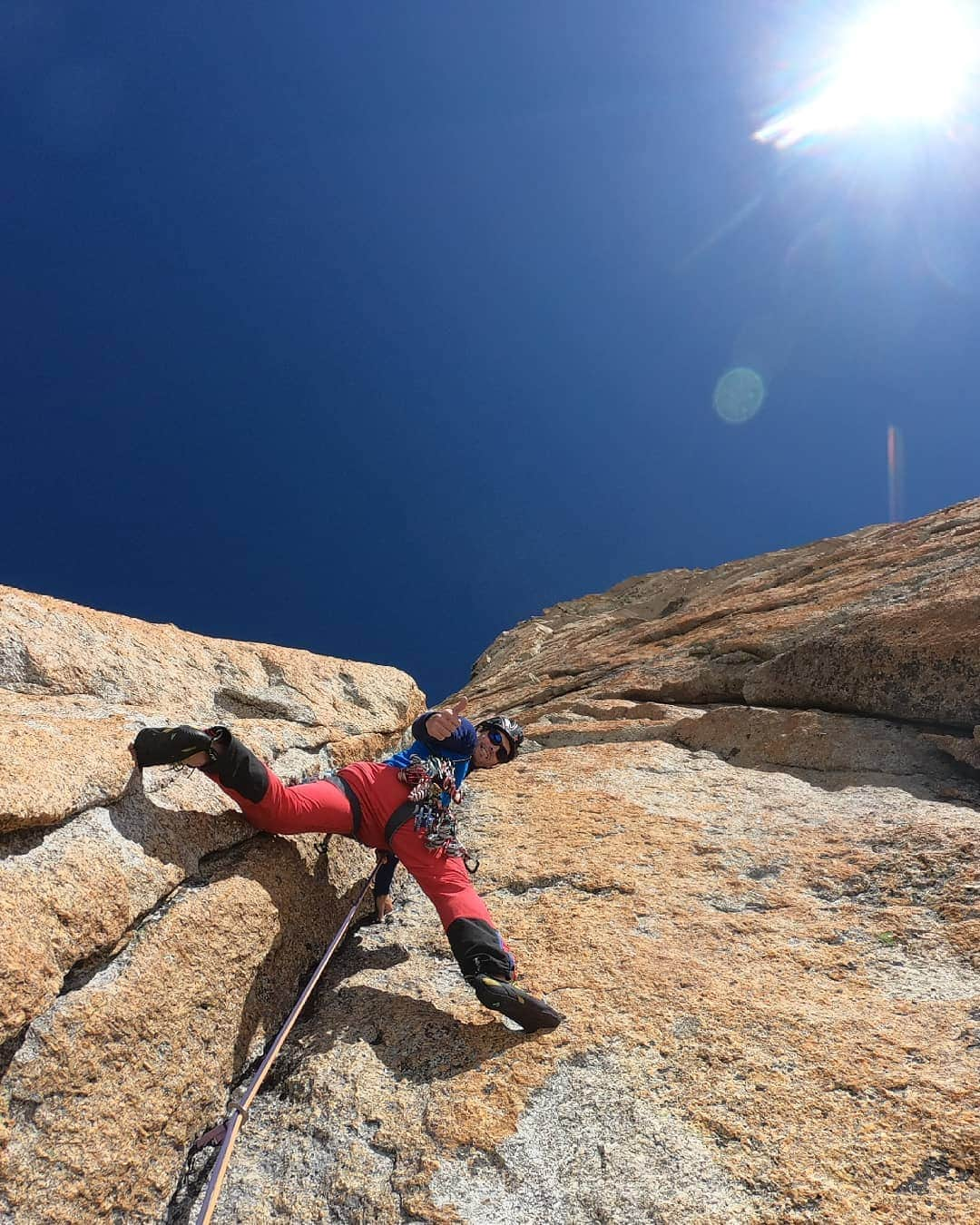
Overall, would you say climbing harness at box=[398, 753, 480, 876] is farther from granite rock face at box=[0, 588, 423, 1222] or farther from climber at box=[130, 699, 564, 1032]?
granite rock face at box=[0, 588, 423, 1222]

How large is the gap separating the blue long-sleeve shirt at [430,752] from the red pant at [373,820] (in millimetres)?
139

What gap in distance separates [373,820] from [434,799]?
48cm

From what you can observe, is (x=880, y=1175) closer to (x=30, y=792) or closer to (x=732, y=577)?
(x=30, y=792)

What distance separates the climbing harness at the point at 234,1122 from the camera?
2.77 meters

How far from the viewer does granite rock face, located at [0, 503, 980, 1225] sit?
275cm

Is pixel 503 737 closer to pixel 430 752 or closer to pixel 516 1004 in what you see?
pixel 430 752

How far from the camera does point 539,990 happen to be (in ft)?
12.9

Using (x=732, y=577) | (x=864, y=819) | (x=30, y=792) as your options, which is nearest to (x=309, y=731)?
(x=30, y=792)

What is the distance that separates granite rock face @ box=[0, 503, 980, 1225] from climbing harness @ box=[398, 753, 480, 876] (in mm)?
755

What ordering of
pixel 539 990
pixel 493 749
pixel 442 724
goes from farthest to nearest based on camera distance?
pixel 493 749 < pixel 442 724 < pixel 539 990

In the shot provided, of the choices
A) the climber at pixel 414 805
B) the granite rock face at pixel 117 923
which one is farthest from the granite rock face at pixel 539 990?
the climber at pixel 414 805

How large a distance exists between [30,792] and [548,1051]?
2.94 meters

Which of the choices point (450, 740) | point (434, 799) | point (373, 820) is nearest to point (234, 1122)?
point (373, 820)

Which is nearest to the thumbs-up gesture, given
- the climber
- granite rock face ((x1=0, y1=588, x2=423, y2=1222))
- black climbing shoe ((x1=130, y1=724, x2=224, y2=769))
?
the climber
